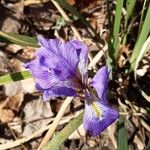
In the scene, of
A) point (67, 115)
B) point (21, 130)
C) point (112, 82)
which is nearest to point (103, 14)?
point (112, 82)

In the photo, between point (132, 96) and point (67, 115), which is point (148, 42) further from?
point (67, 115)

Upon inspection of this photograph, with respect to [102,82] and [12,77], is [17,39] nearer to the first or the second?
[12,77]

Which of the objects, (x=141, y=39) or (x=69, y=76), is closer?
(x=69, y=76)

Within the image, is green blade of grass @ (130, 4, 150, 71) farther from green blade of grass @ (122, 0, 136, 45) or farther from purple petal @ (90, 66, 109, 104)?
purple petal @ (90, 66, 109, 104)

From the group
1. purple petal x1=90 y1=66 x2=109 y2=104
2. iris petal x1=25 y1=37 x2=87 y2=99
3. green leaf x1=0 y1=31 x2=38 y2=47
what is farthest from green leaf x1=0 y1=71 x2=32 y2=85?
purple petal x1=90 y1=66 x2=109 y2=104

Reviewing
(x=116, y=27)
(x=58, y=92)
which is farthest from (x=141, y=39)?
(x=58, y=92)

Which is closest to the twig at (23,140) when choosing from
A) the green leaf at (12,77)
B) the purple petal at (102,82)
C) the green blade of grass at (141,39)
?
the green leaf at (12,77)

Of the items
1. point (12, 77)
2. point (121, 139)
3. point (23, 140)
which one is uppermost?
point (12, 77)
